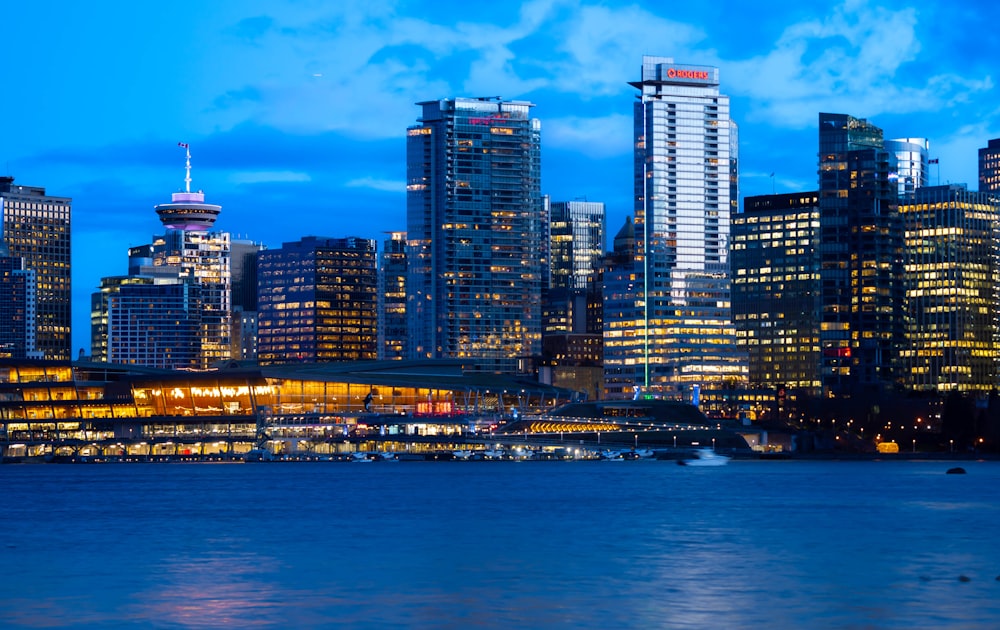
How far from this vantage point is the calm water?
2474 inches

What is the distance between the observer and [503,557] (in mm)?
84188

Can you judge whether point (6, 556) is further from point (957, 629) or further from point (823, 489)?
point (823, 489)

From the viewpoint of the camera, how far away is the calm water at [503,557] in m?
62.8

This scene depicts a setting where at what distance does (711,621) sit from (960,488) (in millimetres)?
98899

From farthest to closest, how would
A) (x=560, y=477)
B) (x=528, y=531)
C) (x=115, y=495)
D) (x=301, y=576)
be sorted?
(x=560, y=477) < (x=115, y=495) < (x=528, y=531) < (x=301, y=576)

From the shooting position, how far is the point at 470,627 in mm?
58938

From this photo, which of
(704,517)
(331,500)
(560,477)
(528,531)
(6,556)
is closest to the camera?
(6,556)

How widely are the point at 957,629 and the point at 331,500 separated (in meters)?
80.1

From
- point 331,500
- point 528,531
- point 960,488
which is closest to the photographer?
point 528,531

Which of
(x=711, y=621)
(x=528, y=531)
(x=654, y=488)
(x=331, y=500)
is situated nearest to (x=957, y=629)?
(x=711, y=621)

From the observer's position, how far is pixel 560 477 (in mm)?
177875

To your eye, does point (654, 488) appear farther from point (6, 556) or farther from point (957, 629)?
point (957, 629)

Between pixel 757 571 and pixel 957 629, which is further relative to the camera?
pixel 757 571

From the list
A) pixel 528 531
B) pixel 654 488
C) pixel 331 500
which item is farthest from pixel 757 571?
pixel 654 488
